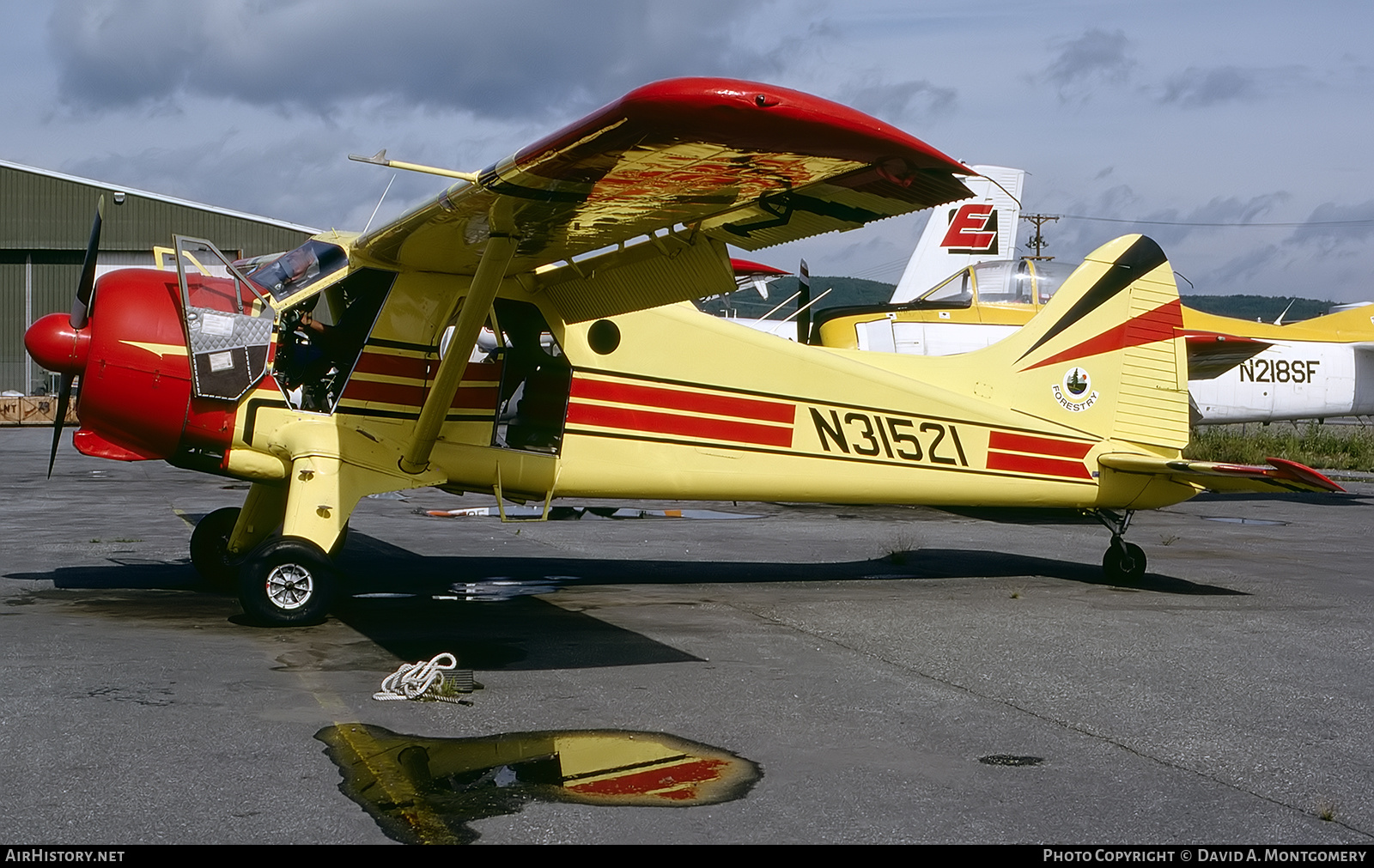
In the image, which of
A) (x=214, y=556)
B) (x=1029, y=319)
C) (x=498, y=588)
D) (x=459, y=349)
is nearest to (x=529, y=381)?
(x=459, y=349)

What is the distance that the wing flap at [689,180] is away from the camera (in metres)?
4.89

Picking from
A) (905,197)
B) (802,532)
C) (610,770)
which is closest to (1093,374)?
(802,532)

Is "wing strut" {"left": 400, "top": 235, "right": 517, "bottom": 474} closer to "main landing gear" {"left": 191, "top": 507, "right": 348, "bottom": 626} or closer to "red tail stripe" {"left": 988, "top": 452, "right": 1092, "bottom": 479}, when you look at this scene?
"main landing gear" {"left": 191, "top": 507, "right": 348, "bottom": 626}

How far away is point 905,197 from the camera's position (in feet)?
19.3

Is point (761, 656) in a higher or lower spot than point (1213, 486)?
lower

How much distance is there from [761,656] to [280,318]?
4017 mm

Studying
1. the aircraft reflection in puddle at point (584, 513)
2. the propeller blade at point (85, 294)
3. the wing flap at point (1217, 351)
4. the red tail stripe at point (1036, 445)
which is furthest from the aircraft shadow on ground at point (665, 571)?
the wing flap at point (1217, 351)

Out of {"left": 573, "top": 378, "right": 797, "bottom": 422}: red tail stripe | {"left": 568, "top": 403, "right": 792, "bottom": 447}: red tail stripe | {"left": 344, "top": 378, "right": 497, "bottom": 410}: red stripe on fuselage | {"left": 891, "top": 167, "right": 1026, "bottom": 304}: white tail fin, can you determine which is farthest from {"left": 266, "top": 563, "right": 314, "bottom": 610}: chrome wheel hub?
{"left": 891, "top": 167, "right": 1026, "bottom": 304}: white tail fin

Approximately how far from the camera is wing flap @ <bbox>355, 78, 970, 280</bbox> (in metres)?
4.89

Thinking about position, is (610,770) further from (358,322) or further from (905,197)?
(358,322)

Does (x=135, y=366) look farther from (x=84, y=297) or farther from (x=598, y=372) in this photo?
(x=598, y=372)

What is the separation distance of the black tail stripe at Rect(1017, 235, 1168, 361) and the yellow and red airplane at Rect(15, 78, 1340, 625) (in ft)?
0.08
